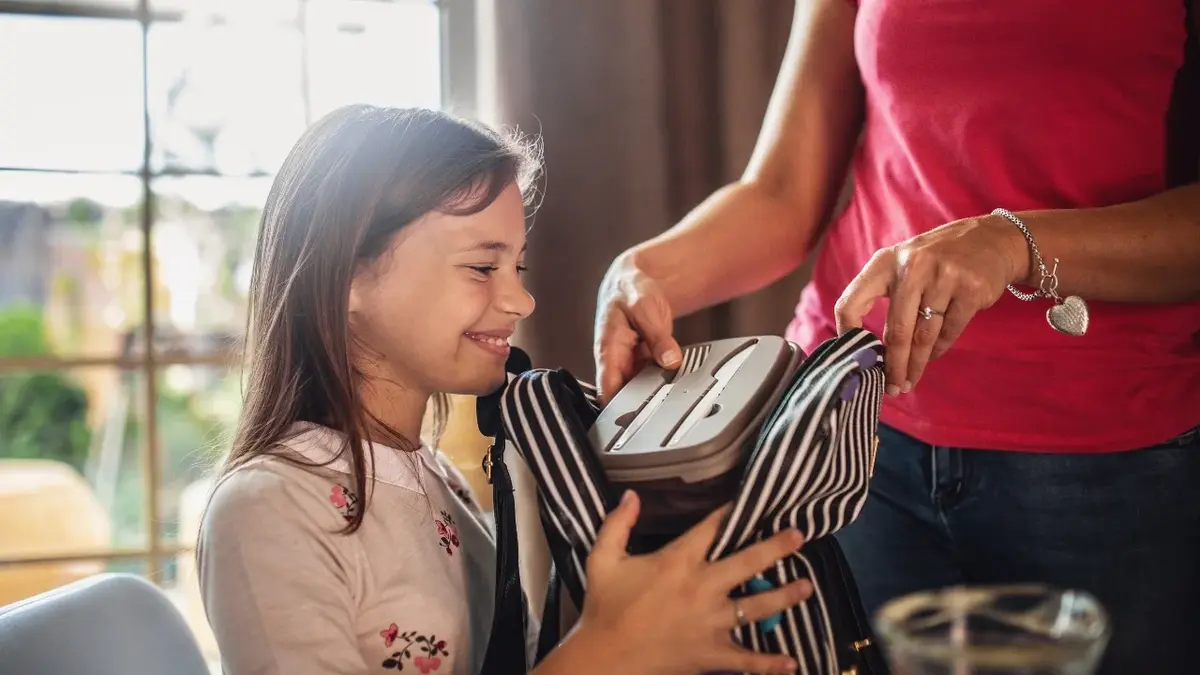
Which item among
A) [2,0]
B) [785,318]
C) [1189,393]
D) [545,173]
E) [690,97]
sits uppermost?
[2,0]

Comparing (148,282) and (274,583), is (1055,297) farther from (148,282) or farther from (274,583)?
(148,282)

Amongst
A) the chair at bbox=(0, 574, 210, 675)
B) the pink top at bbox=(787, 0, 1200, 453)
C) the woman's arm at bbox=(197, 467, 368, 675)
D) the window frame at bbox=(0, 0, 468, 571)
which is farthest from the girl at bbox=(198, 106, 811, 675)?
the window frame at bbox=(0, 0, 468, 571)

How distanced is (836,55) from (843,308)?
1.52ft

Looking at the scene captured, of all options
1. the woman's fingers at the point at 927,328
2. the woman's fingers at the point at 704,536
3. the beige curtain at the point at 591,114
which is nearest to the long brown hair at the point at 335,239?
the woman's fingers at the point at 704,536

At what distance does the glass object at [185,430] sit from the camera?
1.99 m

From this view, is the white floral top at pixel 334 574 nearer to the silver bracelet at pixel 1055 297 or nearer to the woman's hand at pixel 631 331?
the woman's hand at pixel 631 331

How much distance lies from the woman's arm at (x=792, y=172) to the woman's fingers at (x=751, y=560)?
399 millimetres

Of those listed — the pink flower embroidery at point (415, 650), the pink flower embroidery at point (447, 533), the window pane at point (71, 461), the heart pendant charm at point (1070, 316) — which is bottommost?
the window pane at point (71, 461)

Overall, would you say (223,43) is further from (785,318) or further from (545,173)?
(785,318)

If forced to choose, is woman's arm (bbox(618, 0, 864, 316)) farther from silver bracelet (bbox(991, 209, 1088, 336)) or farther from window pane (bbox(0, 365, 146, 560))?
window pane (bbox(0, 365, 146, 560))

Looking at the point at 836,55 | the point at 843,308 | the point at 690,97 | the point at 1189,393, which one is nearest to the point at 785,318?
the point at 690,97

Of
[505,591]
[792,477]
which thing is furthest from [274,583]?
[792,477]

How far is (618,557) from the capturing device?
77 cm

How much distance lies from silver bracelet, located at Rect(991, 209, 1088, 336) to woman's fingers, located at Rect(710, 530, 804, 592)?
0.29 metres
